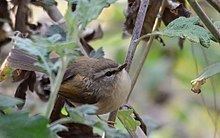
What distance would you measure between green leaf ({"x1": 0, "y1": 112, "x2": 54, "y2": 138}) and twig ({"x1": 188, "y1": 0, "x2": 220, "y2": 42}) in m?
0.37

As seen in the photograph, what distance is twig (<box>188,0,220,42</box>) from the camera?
3.53ft

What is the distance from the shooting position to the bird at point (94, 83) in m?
1.19

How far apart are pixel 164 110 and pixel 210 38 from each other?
2.45 m

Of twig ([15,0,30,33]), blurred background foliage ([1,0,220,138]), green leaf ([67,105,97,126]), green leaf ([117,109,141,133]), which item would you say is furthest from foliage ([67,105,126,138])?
blurred background foliage ([1,0,220,138])

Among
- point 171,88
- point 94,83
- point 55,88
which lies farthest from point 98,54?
point 171,88

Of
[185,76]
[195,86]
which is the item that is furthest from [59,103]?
[185,76]

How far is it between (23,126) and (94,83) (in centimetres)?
34

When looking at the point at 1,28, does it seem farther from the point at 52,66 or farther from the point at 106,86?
the point at 52,66

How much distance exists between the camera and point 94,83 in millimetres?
1200

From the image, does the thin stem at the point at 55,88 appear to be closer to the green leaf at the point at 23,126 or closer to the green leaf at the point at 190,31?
the green leaf at the point at 23,126

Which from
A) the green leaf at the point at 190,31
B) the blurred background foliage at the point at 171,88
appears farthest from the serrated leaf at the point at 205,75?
the blurred background foliage at the point at 171,88

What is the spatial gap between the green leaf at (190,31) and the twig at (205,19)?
15 millimetres

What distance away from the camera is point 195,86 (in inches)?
48.7

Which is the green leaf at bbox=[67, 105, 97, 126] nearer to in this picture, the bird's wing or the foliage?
the foliage
